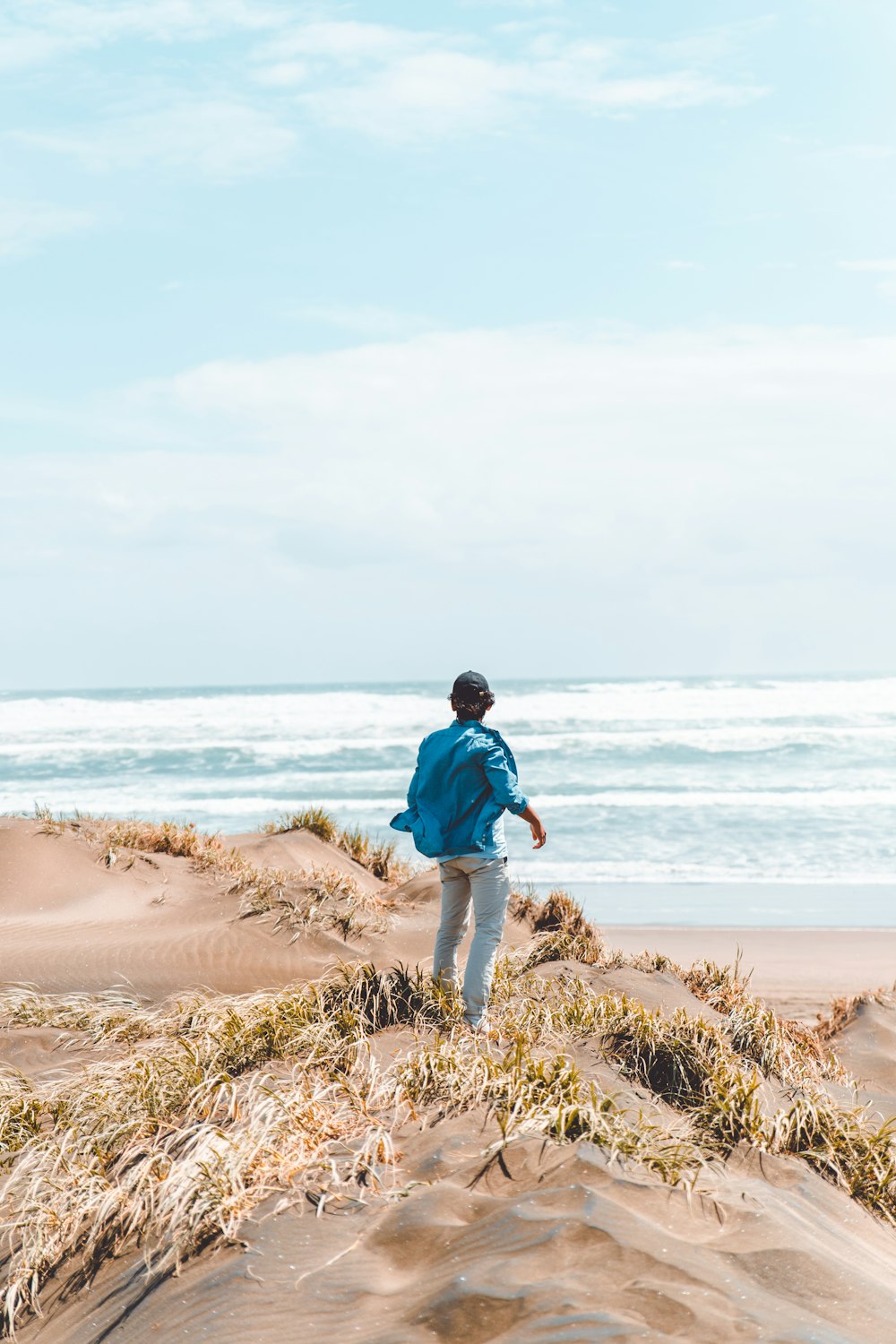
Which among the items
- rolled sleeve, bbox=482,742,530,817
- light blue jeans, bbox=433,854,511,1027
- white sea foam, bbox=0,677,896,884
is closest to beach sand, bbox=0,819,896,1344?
light blue jeans, bbox=433,854,511,1027

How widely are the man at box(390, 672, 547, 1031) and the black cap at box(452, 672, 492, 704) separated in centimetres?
13

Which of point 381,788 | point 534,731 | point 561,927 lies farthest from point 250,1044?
point 534,731

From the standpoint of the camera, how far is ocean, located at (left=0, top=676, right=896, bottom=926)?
1546 centimetres

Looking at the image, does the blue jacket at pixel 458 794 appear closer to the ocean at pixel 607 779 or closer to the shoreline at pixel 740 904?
the shoreline at pixel 740 904

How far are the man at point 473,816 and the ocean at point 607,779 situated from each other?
26.1ft

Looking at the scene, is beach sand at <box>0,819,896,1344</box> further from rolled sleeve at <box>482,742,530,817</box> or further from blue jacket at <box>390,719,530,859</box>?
rolled sleeve at <box>482,742,530,817</box>

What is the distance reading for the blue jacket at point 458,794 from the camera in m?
5.62

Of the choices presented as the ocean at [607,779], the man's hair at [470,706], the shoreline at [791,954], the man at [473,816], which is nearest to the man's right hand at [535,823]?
the man at [473,816]

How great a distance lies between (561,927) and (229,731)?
36.5m

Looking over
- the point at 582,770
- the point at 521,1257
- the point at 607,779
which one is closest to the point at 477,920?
the point at 521,1257

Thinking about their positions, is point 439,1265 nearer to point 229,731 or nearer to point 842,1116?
point 842,1116

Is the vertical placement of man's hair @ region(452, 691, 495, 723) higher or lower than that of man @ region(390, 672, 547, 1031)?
higher

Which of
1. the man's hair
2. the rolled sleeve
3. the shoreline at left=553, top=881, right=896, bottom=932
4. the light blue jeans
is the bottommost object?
the shoreline at left=553, top=881, right=896, bottom=932

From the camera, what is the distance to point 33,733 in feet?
148
